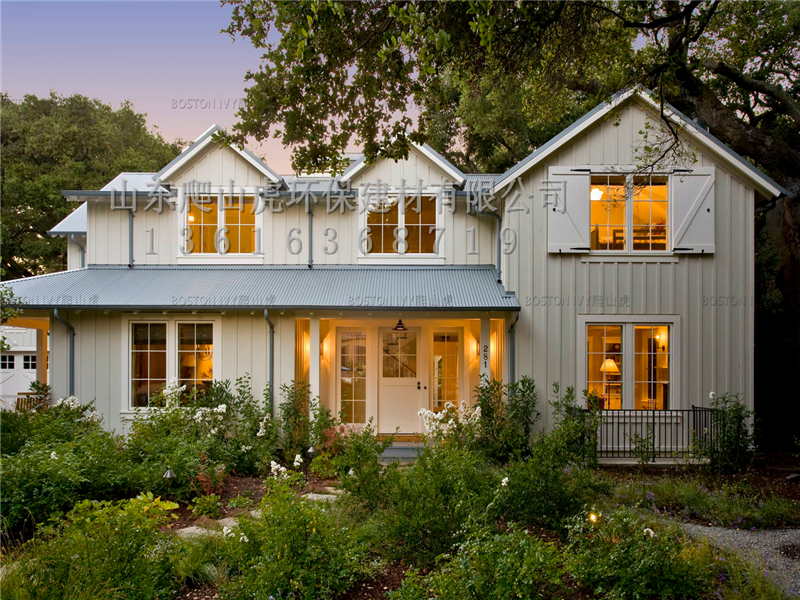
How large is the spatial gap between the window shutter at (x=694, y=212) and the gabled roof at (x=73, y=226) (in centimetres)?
1240

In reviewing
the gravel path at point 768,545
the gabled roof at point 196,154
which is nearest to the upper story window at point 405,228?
the gabled roof at point 196,154

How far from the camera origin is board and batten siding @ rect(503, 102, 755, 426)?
362 inches

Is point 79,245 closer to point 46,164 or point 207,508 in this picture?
point 207,508

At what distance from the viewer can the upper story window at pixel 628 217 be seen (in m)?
9.36

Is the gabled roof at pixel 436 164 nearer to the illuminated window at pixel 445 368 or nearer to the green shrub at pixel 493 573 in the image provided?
the illuminated window at pixel 445 368

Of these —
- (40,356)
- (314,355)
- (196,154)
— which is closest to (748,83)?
(314,355)

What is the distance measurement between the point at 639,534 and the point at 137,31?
28.0 feet

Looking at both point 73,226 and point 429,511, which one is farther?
point 73,226

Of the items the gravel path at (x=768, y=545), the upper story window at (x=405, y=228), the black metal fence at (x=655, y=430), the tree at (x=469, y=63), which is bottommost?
the gravel path at (x=768, y=545)

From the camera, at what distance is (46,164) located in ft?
71.2

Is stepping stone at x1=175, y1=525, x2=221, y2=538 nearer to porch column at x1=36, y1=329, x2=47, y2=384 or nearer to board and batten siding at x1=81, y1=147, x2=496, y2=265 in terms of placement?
board and batten siding at x1=81, y1=147, x2=496, y2=265

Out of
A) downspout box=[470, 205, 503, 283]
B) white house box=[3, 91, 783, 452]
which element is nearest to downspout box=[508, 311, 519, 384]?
white house box=[3, 91, 783, 452]

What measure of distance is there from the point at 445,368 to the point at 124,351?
6451mm

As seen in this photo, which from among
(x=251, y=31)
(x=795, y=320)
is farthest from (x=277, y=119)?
(x=795, y=320)
